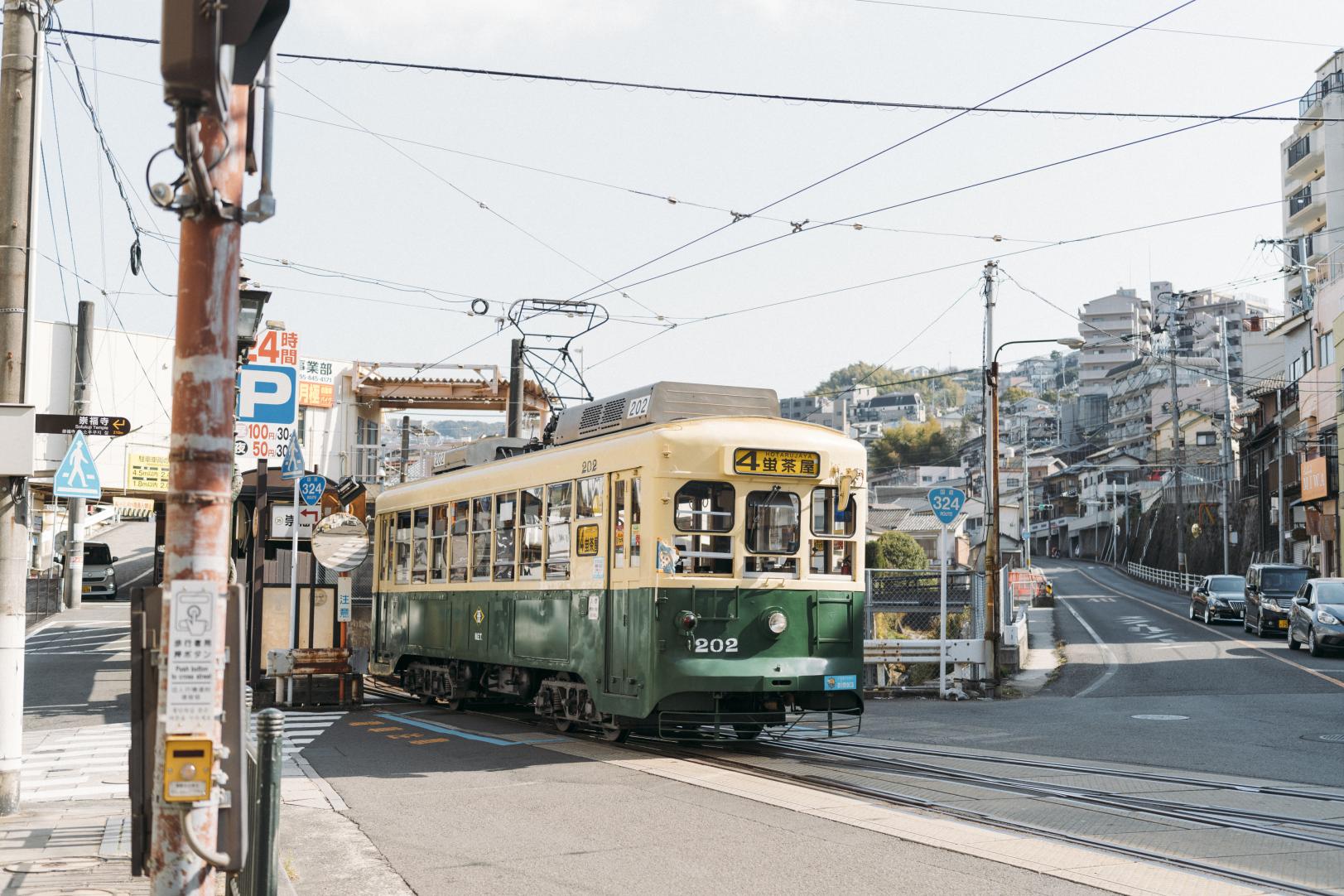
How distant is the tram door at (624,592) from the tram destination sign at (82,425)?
15.5 feet

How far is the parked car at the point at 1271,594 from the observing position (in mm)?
32531

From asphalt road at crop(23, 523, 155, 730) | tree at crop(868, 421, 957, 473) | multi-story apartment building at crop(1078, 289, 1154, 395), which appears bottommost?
asphalt road at crop(23, 523, 155, 730)

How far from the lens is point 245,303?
12625 mm

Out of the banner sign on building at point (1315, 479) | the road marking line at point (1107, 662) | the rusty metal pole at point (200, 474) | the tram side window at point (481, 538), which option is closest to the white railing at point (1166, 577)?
the banner sign on building at point (1315, 479)

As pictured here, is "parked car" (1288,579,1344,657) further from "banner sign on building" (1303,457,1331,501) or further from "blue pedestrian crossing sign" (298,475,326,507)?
"banner sign on building" (1303,457,1331,501)

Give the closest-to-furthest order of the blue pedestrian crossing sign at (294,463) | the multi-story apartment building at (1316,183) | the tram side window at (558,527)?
the tram side window at (558,527) → the blue pedestrian crossing sign at (294,463) → the multi-story apartment building at (1316,183)

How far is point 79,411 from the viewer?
35.6 m

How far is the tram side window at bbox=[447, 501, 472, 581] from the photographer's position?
16.8 metres

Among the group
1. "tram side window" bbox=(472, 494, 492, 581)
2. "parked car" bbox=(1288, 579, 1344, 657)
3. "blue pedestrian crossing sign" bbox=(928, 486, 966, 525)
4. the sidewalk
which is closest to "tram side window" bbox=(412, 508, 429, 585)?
"tram side window" bbox=(472, 494, 492, 581)

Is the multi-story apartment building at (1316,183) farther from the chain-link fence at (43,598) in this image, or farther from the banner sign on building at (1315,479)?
the chain-link fence at (43,598)

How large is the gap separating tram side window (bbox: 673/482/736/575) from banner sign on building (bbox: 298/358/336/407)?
31.6 meters

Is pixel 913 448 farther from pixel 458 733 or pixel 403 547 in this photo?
pixel 458 733

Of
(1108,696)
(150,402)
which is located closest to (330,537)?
(1108,696)

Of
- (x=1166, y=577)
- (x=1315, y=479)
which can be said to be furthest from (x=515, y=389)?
(x=1166, y=577)
